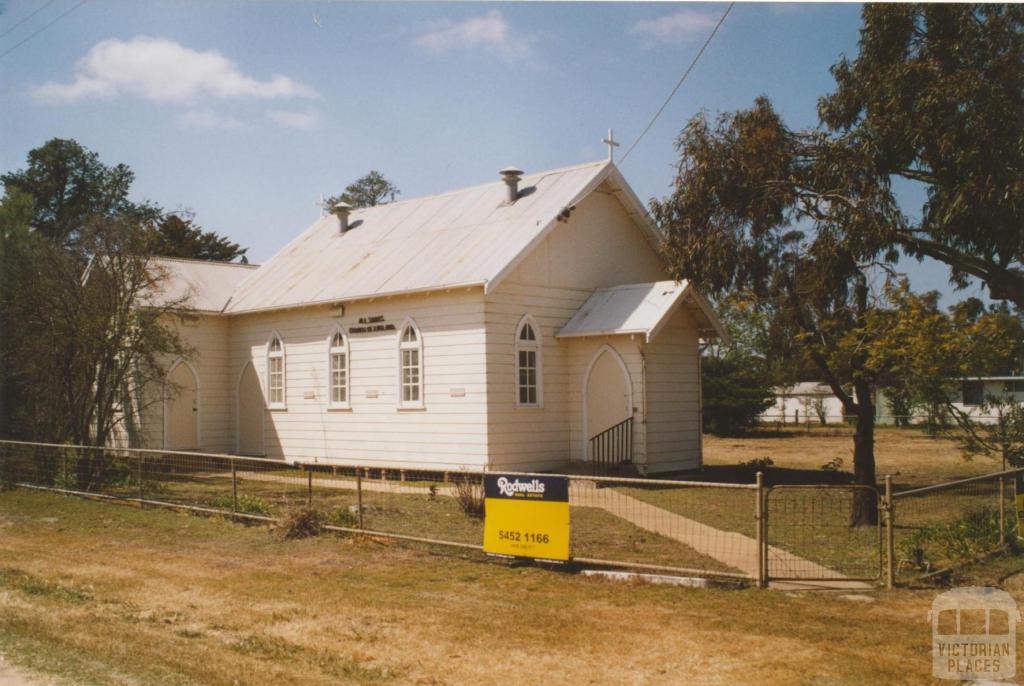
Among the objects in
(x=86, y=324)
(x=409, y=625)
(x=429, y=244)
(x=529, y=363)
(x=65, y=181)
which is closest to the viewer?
(x=409, y=625)

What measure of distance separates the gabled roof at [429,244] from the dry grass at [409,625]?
1031cm

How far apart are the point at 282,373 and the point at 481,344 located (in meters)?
8.08

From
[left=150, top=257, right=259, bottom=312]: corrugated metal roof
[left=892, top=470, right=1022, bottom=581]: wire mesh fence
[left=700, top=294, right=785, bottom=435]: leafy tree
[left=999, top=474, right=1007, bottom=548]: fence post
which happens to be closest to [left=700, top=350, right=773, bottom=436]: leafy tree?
[left=700, top=294, right=785, bottom=435]: leafy tree

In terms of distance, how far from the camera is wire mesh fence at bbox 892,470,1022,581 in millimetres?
11531

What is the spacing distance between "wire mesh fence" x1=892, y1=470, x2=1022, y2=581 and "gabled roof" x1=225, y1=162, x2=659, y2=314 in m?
10.3

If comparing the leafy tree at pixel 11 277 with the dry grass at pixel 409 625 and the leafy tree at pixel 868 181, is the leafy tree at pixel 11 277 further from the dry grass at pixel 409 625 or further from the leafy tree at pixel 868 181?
the leafy tree at pixel 868 181

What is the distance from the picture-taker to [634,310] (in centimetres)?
2203

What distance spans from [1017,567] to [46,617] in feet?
36.9

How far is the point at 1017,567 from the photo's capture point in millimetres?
11820

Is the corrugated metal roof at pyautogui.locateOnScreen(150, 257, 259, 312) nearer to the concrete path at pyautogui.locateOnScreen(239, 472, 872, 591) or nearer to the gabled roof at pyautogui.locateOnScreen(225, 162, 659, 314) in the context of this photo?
the gabled roof at pyautogui.locateOnScreen(225, 162, 659, 314)

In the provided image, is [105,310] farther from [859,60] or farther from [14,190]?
[859,60]

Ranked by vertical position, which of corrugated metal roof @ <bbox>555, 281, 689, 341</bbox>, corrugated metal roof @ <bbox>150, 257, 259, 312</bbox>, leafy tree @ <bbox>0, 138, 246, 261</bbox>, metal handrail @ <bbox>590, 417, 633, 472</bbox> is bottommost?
metal handrail @ <bbox>590, 417, 633, 472</bbox>

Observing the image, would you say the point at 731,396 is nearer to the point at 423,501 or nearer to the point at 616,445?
the point at 616,445

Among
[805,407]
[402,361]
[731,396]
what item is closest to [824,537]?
[402,361]
